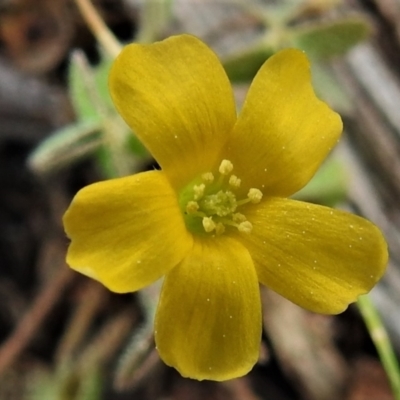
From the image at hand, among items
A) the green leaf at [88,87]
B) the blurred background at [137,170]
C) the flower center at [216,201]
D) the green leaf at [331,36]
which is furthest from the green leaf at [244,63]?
the flower center at [216,201]

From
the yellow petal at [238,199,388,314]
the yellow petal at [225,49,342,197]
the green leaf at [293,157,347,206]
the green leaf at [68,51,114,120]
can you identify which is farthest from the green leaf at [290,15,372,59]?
the yellow petal at [238,199,388,314]

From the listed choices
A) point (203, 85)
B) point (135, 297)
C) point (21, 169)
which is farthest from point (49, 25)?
point (203, 85)

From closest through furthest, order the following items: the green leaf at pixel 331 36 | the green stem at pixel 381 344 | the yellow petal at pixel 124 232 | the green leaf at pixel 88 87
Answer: the yellow petal at pixel 124 232 → the green stem at pixel 381 344 → the green leaf at pixel 88 87 → the green leaf at pixel 331 36

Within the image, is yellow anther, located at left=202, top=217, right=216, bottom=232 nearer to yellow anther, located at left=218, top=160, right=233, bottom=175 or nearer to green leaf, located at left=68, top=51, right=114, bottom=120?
yellow anther, located at left=218, top=160, right=233, bottom=175

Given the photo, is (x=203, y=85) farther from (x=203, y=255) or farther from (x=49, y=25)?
(x=49, y=25)

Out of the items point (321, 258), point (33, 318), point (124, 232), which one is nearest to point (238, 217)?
point (321, 258)

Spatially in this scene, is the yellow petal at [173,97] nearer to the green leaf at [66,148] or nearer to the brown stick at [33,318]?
the green leaf at [66,148]
